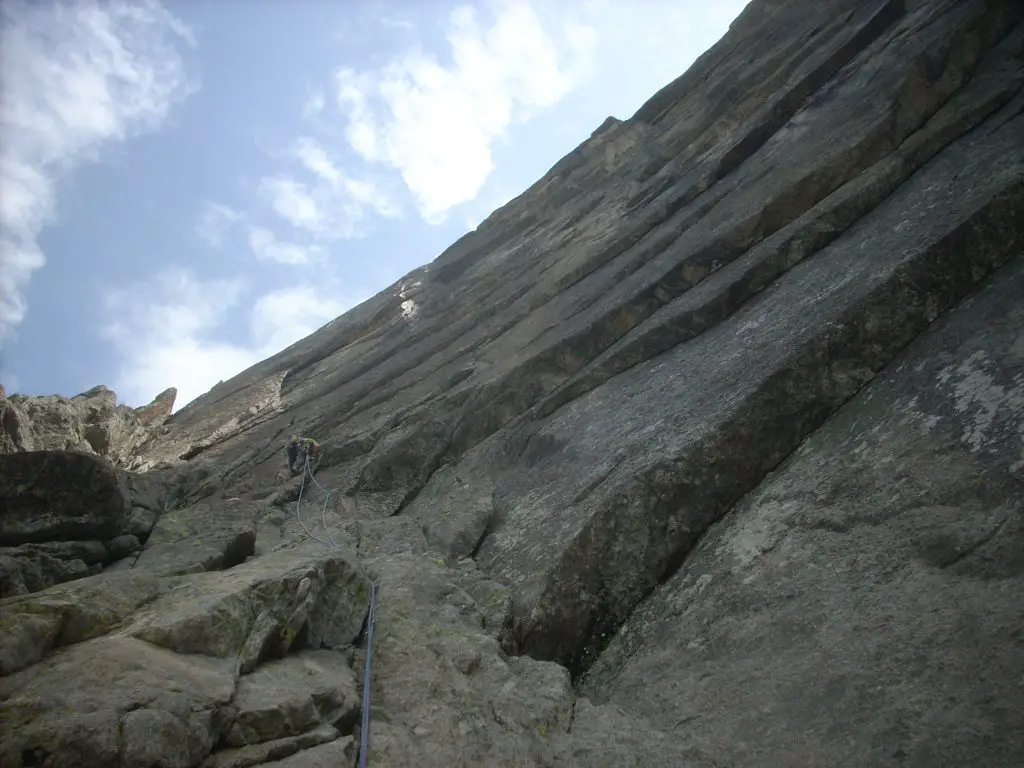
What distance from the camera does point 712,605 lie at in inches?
292

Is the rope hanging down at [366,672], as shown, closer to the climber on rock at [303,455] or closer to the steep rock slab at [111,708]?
the steep rock slab at [111,708]

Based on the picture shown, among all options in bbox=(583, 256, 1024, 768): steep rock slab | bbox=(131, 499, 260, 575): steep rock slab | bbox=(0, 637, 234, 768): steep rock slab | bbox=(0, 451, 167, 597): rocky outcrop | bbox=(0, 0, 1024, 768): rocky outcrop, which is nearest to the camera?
bbox=(0, 637, 234, 768): steep rock slab

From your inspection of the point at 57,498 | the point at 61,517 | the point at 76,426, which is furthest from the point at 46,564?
the point at 76,426

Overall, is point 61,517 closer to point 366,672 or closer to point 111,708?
point 111,708

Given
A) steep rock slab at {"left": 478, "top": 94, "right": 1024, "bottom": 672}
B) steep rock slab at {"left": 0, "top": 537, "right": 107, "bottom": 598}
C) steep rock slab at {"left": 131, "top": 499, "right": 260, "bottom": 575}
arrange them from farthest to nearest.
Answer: steep rock slab at {"left": 131, "top": 499, "right": 260, "bottom": 575}
steep rock slab at {"left": 478, "top": 94, "right": 1024, "bottom": 672}
steep rock slab at {"left": 0, "top": 537, "right": 107, "bottom": 598}

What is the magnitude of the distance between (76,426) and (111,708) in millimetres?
20682

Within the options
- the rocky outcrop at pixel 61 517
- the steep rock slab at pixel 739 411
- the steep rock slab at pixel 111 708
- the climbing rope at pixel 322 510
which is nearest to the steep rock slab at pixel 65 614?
the steep rock slab at pixel 111 708

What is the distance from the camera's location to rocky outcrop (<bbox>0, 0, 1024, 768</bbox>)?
5.63m

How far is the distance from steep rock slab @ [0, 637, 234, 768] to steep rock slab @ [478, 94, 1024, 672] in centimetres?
389

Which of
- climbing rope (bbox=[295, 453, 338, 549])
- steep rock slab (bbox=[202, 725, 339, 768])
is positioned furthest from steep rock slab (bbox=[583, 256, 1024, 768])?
climbing rope (bbox=[295, 453, 338, 549])

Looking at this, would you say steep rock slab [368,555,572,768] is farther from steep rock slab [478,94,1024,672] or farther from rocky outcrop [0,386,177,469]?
rocky outcrop [0,386,177,469]

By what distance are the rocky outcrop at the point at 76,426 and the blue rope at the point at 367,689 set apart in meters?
13.3

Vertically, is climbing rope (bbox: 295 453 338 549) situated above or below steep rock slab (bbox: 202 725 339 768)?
above

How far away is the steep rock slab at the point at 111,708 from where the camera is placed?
483 centimetres
